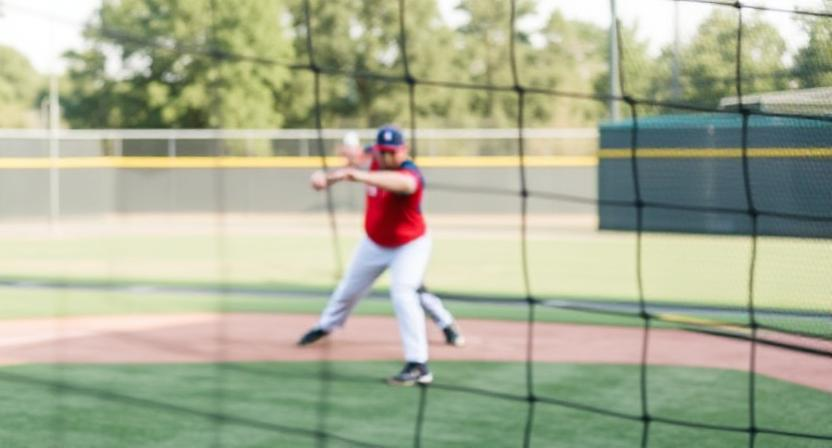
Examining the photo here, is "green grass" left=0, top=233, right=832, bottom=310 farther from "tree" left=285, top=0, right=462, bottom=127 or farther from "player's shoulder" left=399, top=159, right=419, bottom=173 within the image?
"tree" left=285, top=0, right=462, bottom=127

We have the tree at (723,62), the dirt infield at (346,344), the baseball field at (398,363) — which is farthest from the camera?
the dirt infield at (346,344)

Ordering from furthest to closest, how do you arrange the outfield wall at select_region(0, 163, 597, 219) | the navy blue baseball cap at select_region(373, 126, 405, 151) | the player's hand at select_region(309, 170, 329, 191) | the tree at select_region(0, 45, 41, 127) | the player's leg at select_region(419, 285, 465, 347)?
the tree at select_region(0, 45, 41, 127), the outfield wall at select_region(0, 163, 597, 219), the player's leg at select_region(419, 285, 465, 347), the navy blue baseball cap at select_region(373, 126, 405, 151), the player's hand at select_region(309, 170, 329, 191)

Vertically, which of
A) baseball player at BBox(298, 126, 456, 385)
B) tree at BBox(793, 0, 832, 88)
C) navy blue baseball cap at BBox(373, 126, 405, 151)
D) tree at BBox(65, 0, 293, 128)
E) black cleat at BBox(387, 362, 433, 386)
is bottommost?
black cleat at BBox(387, 362, 433, 386)

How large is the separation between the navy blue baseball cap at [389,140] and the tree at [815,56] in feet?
7.85

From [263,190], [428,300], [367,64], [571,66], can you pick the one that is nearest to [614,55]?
[428,300]

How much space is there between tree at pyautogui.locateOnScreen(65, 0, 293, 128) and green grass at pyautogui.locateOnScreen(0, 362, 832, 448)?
10.6m

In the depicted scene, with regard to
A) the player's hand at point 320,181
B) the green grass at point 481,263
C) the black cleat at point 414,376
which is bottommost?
the green grass at point 481,263

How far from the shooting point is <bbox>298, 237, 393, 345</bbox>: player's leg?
6992mm

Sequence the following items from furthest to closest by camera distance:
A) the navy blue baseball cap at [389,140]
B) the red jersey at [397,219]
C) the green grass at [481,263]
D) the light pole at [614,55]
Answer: the green grass at [481,263], the red jersey at [397,219], the navy blue baseball cap at [389,140], the light pole at [614,55]

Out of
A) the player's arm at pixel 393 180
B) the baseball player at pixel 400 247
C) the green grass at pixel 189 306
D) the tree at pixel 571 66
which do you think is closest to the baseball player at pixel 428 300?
the baseball player at pixel 400 247

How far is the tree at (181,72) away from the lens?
17.7 metres

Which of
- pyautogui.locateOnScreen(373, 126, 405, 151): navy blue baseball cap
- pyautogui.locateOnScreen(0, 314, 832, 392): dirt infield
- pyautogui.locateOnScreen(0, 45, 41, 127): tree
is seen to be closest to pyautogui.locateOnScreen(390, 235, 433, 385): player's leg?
pyautogui.locateOnScreen(373, 126, 405, 151): navy blue baseball cap

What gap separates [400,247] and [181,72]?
17240 millimetres

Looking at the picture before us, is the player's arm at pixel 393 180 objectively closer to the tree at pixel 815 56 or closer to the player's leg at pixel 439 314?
the player's leg at pixel 439 314
